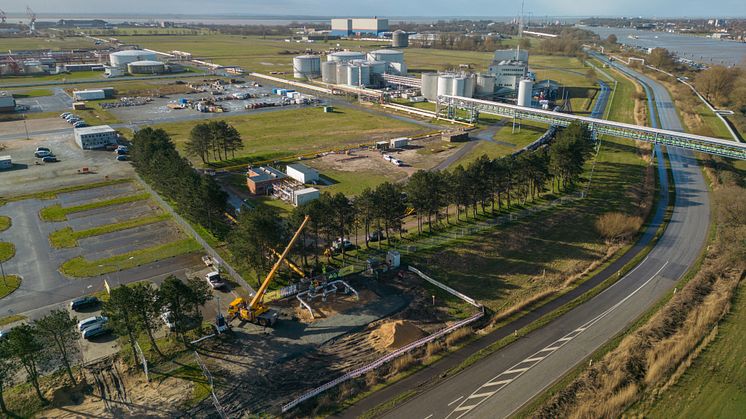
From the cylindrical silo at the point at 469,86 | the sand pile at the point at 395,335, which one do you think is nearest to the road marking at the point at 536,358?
the sand pile at the point at 395,335

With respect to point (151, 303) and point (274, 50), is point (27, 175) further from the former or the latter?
point (274, 50)

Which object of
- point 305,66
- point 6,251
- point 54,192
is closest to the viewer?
point 6,251

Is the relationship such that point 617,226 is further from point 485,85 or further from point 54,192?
point 485,85

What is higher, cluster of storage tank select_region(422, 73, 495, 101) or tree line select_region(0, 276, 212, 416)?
cluster of storage tank select_region(422, 73, 495, 101)

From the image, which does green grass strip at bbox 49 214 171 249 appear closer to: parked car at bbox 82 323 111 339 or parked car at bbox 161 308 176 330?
parked car at bbox 82 323 111 339

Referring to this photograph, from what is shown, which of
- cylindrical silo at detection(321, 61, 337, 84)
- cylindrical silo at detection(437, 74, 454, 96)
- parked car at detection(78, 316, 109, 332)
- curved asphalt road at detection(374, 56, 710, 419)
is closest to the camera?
curved asphalt road at detection(374, 56, 710, 419)

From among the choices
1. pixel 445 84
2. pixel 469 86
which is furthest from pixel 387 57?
pixel 469 86

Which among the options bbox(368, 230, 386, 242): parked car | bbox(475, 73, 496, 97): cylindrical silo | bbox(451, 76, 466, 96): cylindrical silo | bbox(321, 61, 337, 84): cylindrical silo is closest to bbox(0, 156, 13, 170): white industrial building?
bbox(368, 230, 386, 242): parked car
